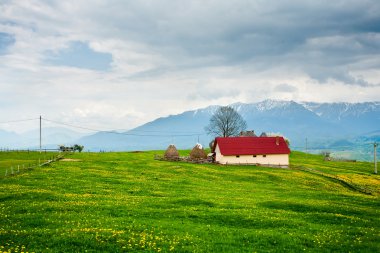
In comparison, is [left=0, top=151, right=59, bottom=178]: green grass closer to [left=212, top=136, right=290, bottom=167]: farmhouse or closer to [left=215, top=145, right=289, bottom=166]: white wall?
[left=215, top=145, right=289, bottom=166]: white wall

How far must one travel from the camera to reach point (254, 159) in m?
98.8

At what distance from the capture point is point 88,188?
41.7 meters

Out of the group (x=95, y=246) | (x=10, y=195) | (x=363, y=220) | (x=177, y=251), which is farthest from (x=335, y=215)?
(x=10, y=195)

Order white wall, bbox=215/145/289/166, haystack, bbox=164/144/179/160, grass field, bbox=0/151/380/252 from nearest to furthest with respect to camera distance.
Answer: grass field, bbox=0/151/380/252, haystack, bbox=164/144/179/160, white wall, bbox=215/145/289/166

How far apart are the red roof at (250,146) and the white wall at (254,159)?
122cm

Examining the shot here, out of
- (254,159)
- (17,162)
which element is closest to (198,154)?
(254,159)

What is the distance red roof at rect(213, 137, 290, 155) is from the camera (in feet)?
321

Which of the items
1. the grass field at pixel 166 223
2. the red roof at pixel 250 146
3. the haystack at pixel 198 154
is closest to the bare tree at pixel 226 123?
the red roof at pixel 250 146

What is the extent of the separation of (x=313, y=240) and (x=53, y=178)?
123 feet

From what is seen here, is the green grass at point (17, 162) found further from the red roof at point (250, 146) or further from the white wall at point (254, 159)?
the red roof at point (250, 146)

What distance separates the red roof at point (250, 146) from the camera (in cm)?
9796

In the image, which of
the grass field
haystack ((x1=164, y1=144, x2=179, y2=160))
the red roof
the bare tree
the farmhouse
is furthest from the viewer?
the bare tree

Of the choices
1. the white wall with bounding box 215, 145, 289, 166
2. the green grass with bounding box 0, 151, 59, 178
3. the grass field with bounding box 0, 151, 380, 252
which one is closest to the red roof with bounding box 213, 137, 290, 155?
the white wall with bounding box 215, 145, 289, 166

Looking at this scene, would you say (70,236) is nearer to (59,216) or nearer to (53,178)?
(59,216)
